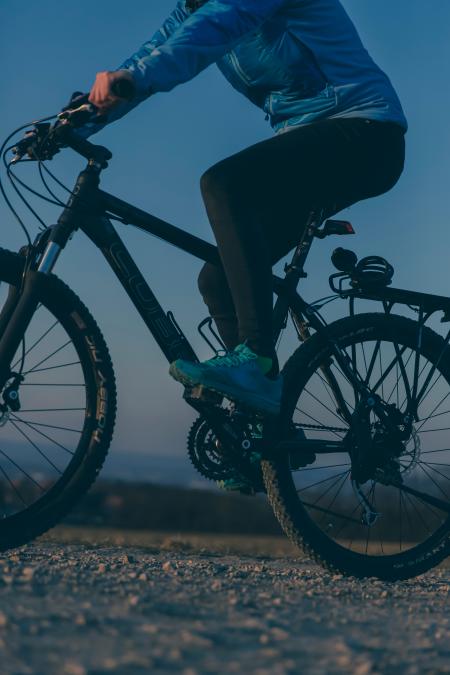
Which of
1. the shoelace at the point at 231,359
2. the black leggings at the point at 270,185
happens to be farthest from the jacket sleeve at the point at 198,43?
the shoelace at the point at 231,359

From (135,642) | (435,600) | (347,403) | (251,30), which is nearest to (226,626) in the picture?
(135,642)

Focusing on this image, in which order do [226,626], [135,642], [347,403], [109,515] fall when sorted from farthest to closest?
1. [109,515]
2. [347,403]
3. [226,626]
4. [135,642]

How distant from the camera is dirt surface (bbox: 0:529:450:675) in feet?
6.91

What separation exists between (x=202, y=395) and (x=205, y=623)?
133 cm

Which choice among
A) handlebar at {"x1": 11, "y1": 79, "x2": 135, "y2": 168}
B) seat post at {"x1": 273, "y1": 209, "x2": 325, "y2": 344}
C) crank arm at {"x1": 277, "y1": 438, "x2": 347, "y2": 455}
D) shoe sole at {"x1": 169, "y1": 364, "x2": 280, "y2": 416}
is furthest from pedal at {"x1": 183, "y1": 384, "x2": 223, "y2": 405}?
handlebar at {"x1": 11, "y1": 79, "x2": 135, "y2": 168}

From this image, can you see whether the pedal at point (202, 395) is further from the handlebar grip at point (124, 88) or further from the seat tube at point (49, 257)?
the handlebar grip at point (124, 88)

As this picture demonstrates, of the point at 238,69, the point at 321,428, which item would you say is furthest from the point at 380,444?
the point at 238,69

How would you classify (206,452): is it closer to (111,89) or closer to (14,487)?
(14,487)

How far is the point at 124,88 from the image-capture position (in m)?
3.46

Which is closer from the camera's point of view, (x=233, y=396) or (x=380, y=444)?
(x=233, y=396)

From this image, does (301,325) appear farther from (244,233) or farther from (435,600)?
(435,600)

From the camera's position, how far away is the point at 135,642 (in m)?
2.23

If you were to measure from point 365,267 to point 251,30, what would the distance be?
1.28 m

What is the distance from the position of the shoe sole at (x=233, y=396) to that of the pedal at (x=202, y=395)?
0.8 inches
